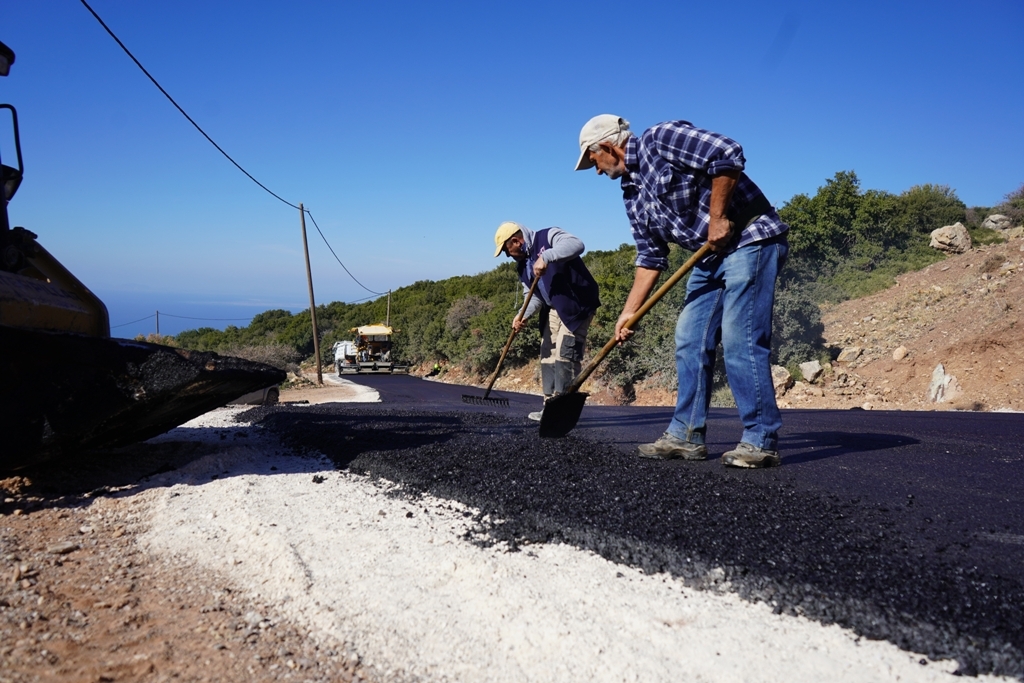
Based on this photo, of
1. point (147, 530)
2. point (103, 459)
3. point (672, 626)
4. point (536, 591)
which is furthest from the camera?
point (103, 459)

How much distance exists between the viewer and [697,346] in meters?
4.00

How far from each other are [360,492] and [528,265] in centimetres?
303

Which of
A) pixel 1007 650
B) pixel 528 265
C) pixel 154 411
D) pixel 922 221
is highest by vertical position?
pixel 922 221

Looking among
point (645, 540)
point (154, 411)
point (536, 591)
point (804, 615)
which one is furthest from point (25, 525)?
point (804, 615)

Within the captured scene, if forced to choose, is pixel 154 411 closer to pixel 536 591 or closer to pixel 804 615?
pixel 536 591

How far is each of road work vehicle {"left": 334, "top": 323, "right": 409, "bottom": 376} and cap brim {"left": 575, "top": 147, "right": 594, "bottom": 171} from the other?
30.4m

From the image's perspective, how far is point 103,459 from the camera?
4.38 metres

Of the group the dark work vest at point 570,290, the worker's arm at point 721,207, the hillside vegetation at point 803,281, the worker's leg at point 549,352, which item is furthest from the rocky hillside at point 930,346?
the worker's arm at point 721,207

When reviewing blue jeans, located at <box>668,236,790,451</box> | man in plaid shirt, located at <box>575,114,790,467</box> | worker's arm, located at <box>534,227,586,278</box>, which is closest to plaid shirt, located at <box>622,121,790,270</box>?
man in plaid shirt, located at <box>575,114,790,467</box>

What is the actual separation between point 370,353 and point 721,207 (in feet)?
105

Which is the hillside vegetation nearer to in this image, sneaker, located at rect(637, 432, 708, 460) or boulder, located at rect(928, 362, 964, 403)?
boulder, located at rect(928, 362, 964, 403)

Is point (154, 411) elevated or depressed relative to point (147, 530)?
elevated

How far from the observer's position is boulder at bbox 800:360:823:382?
13961mm

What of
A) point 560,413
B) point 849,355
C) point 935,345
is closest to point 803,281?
point 849,355
